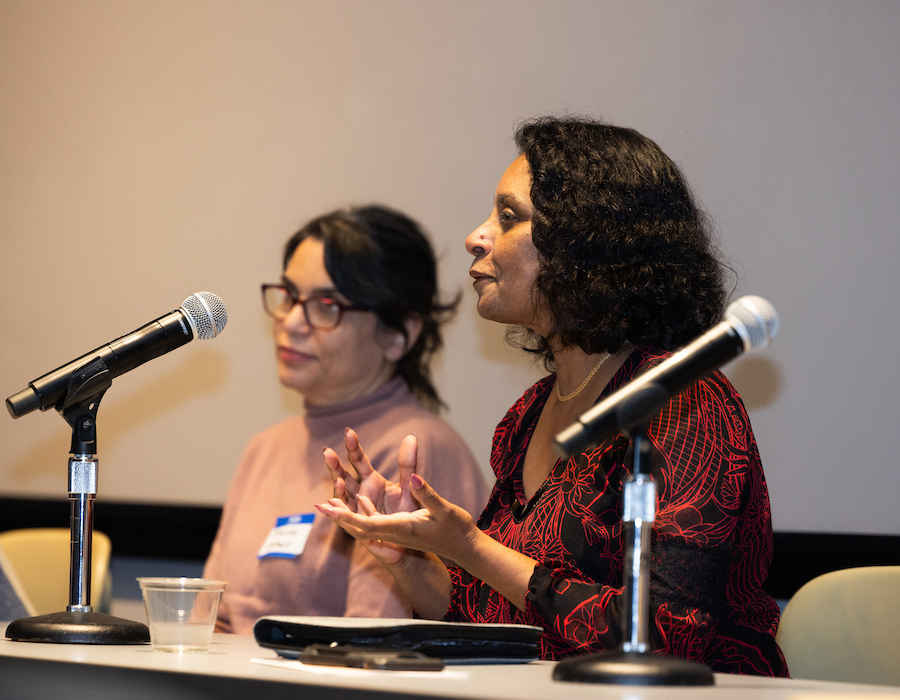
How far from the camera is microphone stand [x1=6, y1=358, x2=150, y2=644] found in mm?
1317

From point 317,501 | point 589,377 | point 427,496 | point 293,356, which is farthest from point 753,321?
point 293,356

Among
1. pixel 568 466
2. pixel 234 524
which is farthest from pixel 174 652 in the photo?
pixel 234 524

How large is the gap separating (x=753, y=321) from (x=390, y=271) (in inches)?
A: 64.9

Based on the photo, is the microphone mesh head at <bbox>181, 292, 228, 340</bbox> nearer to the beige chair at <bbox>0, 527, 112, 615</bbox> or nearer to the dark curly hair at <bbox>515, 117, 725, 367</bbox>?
the dark curly hair at <bbox>515, 117, 725, 367</bbox>

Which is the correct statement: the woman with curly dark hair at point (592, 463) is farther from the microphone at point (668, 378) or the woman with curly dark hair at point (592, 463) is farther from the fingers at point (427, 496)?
the microphone at point (668, 378)

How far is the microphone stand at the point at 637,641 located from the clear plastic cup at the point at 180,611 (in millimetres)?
475

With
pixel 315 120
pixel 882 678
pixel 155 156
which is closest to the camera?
pixel 882 678

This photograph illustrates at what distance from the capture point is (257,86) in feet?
9.74

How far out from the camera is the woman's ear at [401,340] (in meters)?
2.60

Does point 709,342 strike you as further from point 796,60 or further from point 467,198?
point 467,198

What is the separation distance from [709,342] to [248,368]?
6.90ft

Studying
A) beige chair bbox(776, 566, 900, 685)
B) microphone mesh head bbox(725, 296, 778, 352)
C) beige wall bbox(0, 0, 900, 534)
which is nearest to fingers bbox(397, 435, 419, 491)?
microphone mesh head bbox(725, 296, 778, 352)

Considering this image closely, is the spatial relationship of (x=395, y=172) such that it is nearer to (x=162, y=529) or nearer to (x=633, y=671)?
(x=162, y=529)

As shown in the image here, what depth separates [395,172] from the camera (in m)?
2.71
